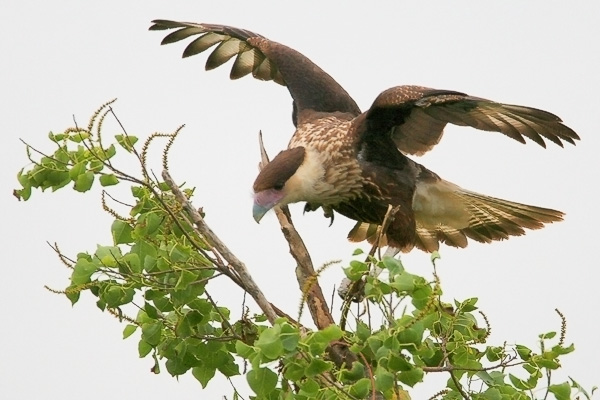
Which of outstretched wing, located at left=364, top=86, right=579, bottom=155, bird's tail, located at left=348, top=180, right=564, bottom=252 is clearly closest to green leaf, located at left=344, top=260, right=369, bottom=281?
outstretched wing, located at left=364, top=86, right=579, bottom=155

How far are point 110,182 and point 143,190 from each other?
0.45 feet

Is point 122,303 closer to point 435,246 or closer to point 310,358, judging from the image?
point 310,358

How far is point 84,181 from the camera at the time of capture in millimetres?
4484

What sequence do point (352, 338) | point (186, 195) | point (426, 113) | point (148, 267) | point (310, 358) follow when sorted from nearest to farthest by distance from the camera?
point (310, 358)
point (352, 338)
point (148, 267)
point (186, 195)
point (426, 113)

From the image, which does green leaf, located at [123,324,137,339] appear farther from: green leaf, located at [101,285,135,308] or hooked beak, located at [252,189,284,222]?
hooked beak, located at [252,189,284,222]

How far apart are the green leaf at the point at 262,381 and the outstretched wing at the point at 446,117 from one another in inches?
122

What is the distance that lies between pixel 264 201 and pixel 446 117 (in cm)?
125

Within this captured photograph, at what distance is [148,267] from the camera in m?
4.27

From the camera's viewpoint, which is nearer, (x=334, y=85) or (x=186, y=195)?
(x=186, y=195)

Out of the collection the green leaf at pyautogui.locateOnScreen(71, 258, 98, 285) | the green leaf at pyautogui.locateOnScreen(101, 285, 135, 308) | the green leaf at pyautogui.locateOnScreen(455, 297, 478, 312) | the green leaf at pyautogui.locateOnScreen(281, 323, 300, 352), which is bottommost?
the green leaf at pyautogui.locateOnScreen(281, 323, 300, 352)

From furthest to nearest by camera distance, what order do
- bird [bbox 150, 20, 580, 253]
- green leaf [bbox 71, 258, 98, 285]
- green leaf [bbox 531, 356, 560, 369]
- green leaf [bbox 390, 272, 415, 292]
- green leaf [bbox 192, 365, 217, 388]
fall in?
bird [bbox 150, 20, 580, 253] → green leaf [bbox 192, 365, 217, 388] → green leaf [bbox 531, 356, 560, 369] → green leaf [bbox 71, 258, 98, 285] → green leaf [bbox 390, 272, 415, 292]

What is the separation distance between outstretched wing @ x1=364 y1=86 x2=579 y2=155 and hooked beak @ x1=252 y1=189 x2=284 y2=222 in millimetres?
863

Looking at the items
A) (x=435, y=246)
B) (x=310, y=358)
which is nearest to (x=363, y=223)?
(x=435, y=246)

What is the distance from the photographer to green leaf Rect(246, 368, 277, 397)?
3.66 meters
